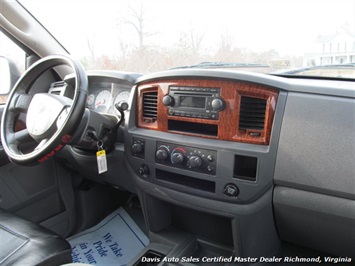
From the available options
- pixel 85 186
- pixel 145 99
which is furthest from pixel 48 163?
pixel 145 99

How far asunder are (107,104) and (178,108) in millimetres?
644

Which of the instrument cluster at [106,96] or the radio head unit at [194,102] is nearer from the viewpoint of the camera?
the radio head unit at [194,102]

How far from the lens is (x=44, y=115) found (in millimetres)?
1385

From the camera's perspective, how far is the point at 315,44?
1455 mm

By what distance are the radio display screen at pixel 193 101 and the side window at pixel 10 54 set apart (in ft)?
4.48

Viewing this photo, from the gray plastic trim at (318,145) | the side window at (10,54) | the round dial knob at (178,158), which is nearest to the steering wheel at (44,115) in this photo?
the round dial knob at (178,158)

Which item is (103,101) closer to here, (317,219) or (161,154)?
(161,154)

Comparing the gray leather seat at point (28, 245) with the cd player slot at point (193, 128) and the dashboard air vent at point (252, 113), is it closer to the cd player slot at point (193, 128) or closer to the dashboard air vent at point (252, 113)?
the cd player slot at point (193, 128)

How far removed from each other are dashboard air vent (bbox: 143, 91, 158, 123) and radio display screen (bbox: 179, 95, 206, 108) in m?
0.19

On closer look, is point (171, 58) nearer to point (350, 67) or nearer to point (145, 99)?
point (145, 99)

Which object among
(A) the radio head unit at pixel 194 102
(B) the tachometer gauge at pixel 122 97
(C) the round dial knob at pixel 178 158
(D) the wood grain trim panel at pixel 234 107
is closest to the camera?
(D) the wood grain trim panel at pixel 234 107

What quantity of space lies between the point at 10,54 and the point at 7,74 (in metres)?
0.14

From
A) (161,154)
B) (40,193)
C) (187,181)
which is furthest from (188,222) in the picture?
(40,193)

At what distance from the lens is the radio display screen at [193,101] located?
1361 mm
